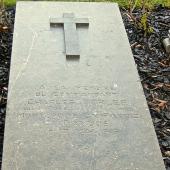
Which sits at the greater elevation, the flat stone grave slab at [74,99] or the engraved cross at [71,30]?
the engraved cross at [71,30]

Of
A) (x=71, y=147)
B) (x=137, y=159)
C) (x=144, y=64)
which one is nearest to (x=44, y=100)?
(x=71, y=147)

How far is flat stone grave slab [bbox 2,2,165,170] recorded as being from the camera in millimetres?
3102

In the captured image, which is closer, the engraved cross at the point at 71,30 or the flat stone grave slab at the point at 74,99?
the flat stone grave slab at the point at 74,99

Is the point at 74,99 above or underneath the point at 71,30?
underneath

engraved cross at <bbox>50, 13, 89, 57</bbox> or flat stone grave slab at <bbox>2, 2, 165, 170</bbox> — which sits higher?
engraved cross at <bbox>50, 13, 89, 57</bbox>

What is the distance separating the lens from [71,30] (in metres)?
4.20

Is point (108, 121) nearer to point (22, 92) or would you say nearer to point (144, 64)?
point (22, 92)

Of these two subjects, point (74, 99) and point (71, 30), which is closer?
point (74, 99)

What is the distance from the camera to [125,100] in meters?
3.54

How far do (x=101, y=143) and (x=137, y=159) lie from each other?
28 centimetres

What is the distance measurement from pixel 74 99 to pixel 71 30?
957 millimetres

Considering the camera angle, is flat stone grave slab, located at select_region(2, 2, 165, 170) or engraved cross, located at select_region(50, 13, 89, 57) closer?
flat stone grave slab, located at select_region(2, 2, 165, 170)

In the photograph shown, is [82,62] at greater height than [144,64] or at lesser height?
greater

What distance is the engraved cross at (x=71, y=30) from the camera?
3.92 metres
